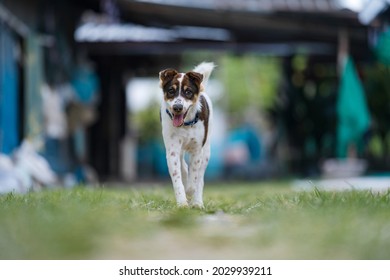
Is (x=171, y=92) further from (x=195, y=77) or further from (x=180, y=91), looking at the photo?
(x=195, y=77)

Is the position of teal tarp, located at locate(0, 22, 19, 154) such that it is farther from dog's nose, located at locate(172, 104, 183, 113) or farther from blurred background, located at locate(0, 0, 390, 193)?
dog's nose, located at locate(172, 104, 183, 113)

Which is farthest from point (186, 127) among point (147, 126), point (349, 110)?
point (147, 126)

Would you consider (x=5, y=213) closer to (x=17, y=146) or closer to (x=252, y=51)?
(x=17, y=146)

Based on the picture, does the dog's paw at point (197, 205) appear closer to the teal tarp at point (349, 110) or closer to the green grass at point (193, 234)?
the green grass at point (193, 234)

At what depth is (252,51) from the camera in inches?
551

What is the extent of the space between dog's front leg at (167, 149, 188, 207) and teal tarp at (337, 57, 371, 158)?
619 cm

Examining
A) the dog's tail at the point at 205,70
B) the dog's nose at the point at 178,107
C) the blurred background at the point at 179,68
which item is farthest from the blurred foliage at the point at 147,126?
the dog's nose at the point at 178,107

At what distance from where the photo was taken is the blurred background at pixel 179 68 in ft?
31.9

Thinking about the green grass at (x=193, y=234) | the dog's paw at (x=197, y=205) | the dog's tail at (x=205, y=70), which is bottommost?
the dog's paw at (x=197, y=205)

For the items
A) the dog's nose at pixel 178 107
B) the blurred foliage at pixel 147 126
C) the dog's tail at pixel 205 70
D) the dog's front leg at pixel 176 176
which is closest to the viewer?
the dog's nose at pixel 178 107

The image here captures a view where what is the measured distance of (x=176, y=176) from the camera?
5004mm

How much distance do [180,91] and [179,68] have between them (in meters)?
12.4

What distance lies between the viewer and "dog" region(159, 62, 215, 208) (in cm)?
482

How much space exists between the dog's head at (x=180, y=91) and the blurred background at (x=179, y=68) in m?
3.37
